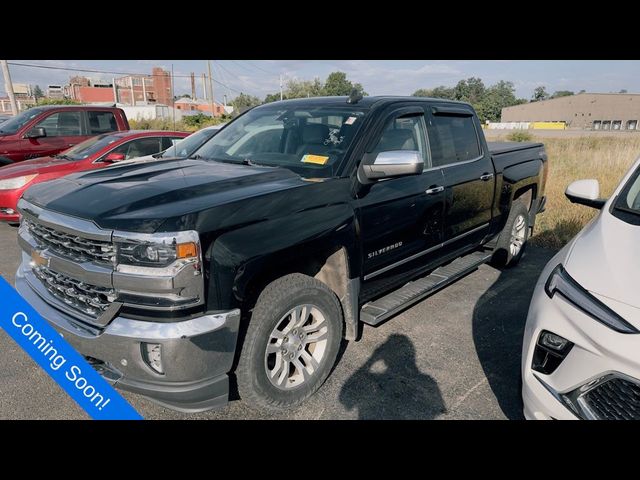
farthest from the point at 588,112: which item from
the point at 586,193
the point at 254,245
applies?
→ the point at 254,245

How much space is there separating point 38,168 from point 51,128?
308 cm

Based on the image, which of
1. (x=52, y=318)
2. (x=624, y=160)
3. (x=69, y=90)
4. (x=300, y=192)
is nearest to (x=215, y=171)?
(x=300, y=192)

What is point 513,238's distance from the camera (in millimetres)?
5367

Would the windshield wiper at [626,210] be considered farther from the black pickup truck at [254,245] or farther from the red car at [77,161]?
the red car at [77,161]

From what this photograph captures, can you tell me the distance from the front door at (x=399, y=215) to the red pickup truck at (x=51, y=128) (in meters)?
8.06

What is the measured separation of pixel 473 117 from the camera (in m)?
4.64

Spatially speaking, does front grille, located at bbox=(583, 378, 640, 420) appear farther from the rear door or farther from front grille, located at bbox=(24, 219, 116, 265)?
front grille, located at bbox=(24, 219, 116, 265)

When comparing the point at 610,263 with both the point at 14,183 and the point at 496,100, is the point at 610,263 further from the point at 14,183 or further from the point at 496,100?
the point at 496,100

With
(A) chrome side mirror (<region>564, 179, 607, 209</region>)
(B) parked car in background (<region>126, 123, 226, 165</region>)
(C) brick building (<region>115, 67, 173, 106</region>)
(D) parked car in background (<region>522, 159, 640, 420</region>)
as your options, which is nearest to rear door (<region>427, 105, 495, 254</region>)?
(A) chrome side mirror (<region>564, 179, 607, 209</region>)

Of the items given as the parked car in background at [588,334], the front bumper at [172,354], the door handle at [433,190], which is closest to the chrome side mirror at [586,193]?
the parked car in background at [588,334]

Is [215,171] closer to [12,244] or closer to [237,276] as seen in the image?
[237,276]

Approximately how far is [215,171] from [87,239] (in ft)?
3.41

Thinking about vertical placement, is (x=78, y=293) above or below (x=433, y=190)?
below

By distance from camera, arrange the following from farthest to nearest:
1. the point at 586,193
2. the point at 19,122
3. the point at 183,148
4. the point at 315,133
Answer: the point at 19,122
the point at 183,148
the point at 315,133
the point at 586,193
